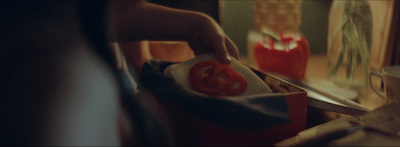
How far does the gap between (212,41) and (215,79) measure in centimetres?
10

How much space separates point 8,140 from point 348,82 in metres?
0.66

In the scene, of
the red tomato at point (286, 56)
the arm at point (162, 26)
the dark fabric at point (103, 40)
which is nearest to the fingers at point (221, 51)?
the arm at point (162, 26)

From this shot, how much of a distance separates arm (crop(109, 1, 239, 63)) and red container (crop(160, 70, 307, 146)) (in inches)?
5.2

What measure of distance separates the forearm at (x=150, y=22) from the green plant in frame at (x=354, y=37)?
1.17ft

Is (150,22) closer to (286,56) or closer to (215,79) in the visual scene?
(215,79)

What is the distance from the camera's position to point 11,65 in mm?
469

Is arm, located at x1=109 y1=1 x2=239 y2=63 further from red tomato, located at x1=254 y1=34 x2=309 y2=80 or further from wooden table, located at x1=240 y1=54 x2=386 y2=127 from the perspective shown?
red tomato, located at x1=254 y1=34 x2=309 y2=80

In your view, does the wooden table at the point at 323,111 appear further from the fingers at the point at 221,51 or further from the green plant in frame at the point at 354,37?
the fingers at the point at 221,51

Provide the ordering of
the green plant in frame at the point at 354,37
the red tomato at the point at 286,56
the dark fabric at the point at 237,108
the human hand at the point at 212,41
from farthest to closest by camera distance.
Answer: the red tomato at the point at 286,56 → the green plant in frame at the point at 354,37 → the human hand at the point at 212,41 → the dark fabric at the point at 237,108

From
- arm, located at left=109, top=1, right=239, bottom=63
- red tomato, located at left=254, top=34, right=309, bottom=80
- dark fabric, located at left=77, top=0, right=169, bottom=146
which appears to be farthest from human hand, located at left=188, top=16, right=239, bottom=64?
red tomato, located at left=254, top=34, right=309, bottom=80

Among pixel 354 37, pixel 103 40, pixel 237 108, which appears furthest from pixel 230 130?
pixel 354 37

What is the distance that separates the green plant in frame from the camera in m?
0.66

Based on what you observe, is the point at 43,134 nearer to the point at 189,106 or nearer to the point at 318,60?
the point at 189,106

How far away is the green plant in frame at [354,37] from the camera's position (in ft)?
2.17
